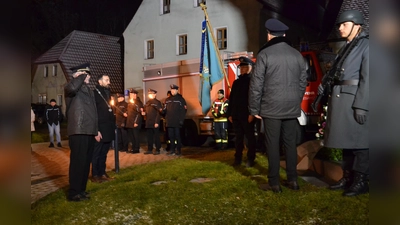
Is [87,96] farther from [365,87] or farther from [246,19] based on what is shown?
[246,19]

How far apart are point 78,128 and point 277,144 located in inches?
107

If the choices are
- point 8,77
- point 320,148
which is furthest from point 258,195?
point 8,77

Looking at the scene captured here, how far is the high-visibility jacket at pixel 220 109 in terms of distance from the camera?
12.2 meters

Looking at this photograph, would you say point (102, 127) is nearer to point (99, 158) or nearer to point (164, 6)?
point (99, 158)

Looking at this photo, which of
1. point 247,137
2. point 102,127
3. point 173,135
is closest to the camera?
point 102,127

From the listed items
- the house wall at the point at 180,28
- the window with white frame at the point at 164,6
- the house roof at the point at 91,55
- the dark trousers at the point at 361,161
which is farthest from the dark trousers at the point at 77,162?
the house roof at the point at 91,55

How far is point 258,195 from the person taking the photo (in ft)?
16.1

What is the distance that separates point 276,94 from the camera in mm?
4910

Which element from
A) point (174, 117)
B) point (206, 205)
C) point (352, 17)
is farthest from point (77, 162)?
point (174, 117)

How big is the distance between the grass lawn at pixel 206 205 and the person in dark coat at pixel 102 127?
870 millimetres

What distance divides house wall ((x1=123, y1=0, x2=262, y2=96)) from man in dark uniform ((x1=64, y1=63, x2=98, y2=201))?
18321 mm

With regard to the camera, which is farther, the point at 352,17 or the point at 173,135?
the point at 173,135

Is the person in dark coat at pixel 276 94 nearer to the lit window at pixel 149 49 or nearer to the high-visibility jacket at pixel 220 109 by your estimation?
the high-visibility jacket at pixel 220 109

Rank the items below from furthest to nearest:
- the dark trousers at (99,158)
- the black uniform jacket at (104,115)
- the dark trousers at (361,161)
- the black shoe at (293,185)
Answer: the dark trousers at (99,158)
the black uniform jacket at (104,115)
the black shoe at (293,185)
the dark trousers at (361,161)
